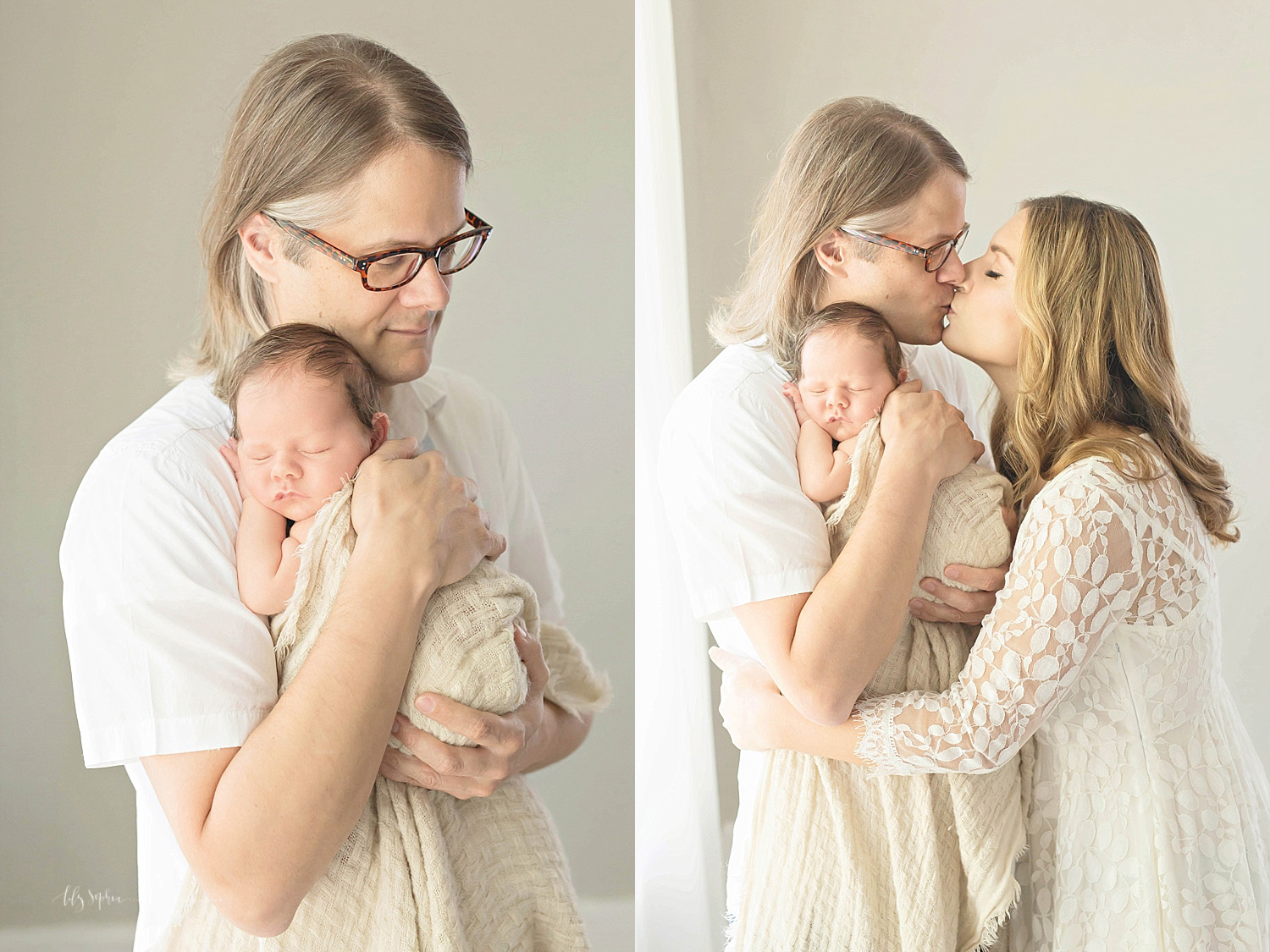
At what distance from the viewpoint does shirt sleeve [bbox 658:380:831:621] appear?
1.36 metres

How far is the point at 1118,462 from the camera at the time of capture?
1.39 meters

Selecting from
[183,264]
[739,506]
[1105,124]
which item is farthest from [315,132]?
[1105,124]

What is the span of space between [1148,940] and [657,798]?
1.17m

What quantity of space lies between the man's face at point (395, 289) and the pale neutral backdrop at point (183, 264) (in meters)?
1.48

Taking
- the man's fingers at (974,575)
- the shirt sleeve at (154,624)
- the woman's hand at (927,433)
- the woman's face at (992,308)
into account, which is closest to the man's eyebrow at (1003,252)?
the woman's face at (992,308)

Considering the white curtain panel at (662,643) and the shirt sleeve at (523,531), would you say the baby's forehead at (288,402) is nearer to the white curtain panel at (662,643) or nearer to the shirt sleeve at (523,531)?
the shirt sleeve at (523,531)

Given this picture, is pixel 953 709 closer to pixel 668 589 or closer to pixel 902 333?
pixel 902 333

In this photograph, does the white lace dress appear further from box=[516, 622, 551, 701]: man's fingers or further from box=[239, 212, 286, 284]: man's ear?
box=[239, 212, 286, 284]: man's ear

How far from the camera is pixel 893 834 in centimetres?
140

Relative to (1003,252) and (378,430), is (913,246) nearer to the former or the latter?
(1003,252)

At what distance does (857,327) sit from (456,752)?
832 millimetres

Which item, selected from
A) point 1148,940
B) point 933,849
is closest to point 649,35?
point 933,849

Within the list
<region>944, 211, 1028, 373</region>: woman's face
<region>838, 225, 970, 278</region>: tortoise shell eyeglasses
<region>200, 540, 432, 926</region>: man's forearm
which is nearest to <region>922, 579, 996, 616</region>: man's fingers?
<region>944, 211, 1028, 373</region>: woman's face

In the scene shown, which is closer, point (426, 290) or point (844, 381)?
point (426, 290)
